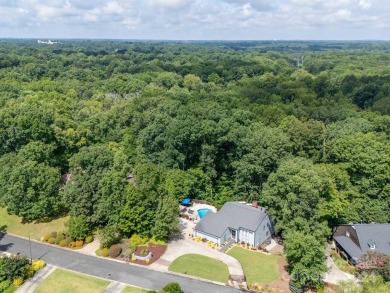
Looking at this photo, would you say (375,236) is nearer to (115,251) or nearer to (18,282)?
(115,251)

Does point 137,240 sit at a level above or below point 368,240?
below

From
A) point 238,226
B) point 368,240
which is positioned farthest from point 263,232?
point 368,240

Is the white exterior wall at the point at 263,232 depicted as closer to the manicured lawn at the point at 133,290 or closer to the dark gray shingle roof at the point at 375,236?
the dark gray shingle roof at the point at 375,236

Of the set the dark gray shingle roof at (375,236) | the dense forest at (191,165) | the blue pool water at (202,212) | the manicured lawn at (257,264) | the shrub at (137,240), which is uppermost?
the dense forest at (191,165)

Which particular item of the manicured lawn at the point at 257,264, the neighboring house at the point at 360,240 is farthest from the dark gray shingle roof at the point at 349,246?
the manicured lawn at the point at 257,264

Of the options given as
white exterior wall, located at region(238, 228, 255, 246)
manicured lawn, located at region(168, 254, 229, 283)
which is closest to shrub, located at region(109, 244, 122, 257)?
manicured lawn, located at region(168, 254, 229, 283)

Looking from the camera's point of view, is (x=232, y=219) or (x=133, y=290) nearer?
(x=133, y=290)
